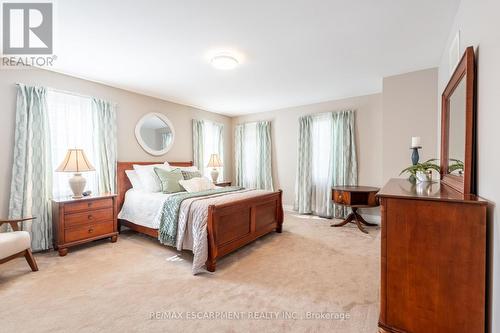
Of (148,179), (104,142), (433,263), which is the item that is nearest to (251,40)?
(433,263)

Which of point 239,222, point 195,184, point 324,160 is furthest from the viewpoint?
point 324,160

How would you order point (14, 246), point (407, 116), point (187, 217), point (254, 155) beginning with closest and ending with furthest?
1. point (14, 246)
2. point (187, 217)
3. point (407, 116)
4. point (254, 155)

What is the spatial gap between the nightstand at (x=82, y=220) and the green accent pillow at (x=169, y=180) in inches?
27.6

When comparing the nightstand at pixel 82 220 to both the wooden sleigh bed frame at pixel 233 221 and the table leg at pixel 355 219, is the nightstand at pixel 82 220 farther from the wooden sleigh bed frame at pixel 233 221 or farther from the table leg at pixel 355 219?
the table leg at pixel 355 219

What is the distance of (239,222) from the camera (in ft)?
9.68

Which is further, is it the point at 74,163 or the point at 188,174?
the point at 188,174

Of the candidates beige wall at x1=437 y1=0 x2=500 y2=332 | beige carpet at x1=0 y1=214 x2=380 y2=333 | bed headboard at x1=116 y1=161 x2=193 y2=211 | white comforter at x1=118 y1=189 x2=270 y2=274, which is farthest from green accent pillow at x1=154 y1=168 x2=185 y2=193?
beige wall at x1=437 y1=0 x2=500 y2=332

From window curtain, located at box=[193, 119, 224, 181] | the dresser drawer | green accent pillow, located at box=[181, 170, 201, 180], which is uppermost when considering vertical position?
window curtain, located at box=[193, 119, 224, 181]

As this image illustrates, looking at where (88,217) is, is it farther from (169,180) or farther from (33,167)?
(169,180)

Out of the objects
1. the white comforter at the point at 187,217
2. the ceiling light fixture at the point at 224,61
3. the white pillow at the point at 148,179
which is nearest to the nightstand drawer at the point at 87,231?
the white comforter at the point at 187,217

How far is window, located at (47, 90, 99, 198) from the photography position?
3178 millimetres

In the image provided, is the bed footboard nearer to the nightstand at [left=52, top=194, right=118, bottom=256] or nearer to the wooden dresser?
the wooden dresser

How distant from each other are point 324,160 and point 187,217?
3.25 meters

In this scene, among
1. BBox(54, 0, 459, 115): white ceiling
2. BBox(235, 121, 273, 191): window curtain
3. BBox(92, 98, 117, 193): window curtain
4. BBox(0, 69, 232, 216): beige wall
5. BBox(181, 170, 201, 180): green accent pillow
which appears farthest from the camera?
BBox(235, 121, 273, 191): window curtain
